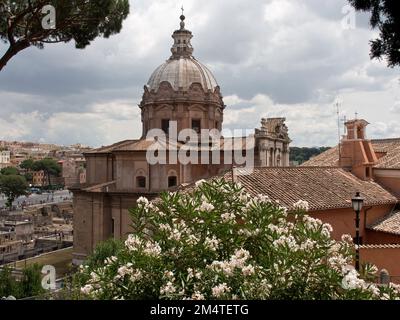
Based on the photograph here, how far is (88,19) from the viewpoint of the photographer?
11336mm

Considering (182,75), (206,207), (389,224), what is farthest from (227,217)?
(182,75)

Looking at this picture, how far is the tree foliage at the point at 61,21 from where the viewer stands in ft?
34.5

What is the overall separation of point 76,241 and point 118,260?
25825mm

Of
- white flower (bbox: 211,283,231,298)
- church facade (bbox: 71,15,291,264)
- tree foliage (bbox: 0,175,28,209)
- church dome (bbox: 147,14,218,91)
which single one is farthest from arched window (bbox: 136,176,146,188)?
tree foliage (bbox: 0,175,28,209)

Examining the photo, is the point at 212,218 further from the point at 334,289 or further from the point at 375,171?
the point at 375,171

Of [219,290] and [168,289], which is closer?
[219,290]

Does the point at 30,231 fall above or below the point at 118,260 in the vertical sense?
below

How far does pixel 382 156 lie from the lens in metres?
21.8

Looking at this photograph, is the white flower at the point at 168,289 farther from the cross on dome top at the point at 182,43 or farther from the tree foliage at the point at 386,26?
the cross on dome top at the point at 182,43

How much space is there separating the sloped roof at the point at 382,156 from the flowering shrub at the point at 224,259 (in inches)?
633

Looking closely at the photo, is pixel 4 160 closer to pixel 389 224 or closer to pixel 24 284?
pixel 24 284

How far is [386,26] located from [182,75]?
25184 millimetres

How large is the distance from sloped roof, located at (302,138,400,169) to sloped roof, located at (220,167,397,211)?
4.81 ft

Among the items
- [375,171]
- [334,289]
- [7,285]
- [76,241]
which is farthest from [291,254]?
[76,241]
